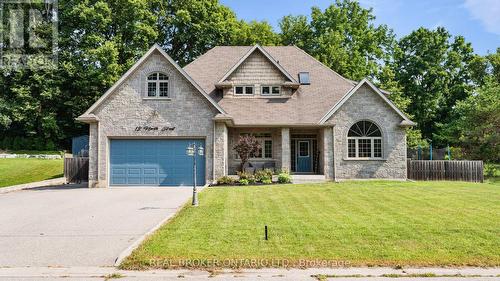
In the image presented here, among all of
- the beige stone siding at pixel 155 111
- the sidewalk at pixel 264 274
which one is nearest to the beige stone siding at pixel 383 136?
the beige stone siding at pixel 155 111

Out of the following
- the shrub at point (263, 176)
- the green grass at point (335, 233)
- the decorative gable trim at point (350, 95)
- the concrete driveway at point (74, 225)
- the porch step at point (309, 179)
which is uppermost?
the decorative gable trim at point (350, 95)

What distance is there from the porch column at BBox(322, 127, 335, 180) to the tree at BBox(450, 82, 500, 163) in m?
14.1

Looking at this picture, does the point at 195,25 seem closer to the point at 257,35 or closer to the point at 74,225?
the point at 257,35

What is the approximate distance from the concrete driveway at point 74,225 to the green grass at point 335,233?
2.55ft

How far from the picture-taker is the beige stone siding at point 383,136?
2202 cm

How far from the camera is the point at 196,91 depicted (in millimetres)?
20547

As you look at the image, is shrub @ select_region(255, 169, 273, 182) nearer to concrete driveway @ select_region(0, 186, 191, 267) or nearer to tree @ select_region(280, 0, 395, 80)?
concrete driveway @ select_region(0, 186, 191, 267)

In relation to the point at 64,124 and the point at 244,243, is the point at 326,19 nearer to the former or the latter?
the point at 64,124

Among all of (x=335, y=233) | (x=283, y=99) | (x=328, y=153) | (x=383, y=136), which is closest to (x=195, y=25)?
(x=283, y=99)

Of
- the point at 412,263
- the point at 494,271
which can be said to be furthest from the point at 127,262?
the point at 494,271

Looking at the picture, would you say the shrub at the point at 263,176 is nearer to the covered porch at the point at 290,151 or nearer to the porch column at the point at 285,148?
the covered porch at the point at 290,151

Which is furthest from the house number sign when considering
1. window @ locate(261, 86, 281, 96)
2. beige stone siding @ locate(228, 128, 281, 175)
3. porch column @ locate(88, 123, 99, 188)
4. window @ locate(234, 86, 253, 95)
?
window @ locate(261, 86, 281, 96)

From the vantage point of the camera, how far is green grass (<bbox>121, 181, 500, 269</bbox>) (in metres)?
6.58

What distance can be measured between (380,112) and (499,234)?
48.3ft
